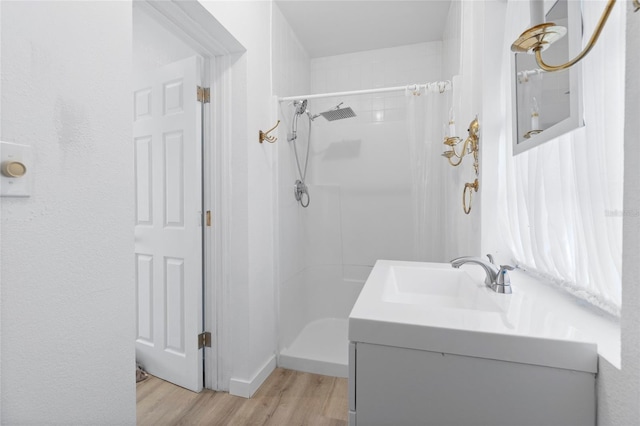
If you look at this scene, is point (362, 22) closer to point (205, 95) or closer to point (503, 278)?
point (205, 95)

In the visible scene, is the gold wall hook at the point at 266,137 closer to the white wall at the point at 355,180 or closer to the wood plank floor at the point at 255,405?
the white wall at the point at 355,180

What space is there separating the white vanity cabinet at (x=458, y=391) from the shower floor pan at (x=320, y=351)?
122 cm

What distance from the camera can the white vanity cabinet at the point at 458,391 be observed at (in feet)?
1.88

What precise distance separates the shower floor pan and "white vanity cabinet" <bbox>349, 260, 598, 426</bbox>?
1.23 metres

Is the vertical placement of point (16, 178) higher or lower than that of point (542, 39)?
lower

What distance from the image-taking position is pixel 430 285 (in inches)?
48.2

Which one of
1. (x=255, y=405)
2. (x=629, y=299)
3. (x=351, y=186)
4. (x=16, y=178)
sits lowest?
(x=255, y=405)

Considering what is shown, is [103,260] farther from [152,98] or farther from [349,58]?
[349,58]

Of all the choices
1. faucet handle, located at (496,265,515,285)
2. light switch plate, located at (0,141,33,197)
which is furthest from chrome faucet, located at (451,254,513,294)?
light switch plate, located at (0,141,33,197)

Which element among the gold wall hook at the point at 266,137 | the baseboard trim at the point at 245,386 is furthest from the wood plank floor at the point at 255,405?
the gold wall hook at the point at 266,137

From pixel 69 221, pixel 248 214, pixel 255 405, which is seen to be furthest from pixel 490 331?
pixel 255 405

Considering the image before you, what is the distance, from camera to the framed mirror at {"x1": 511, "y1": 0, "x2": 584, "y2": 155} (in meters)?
0.77

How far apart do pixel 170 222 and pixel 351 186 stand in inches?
60.2

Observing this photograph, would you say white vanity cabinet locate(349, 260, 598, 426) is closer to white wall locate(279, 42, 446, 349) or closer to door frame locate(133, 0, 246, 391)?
door frame locate(133, 0, 246, 391)
